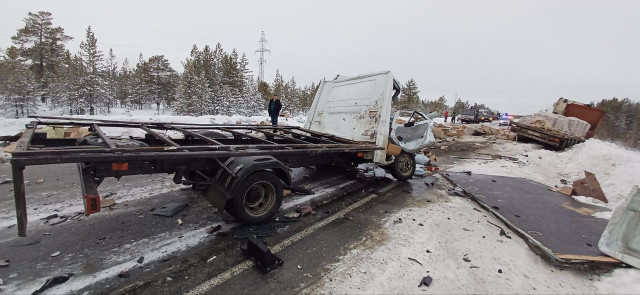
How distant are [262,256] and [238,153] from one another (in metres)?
1.37

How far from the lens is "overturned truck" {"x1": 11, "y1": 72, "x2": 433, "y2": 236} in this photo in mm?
2574

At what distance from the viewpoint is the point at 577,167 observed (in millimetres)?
8945

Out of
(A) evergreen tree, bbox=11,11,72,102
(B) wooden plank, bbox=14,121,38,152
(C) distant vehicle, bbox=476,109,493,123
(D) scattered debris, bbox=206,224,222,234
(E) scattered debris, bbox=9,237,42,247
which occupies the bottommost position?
(E) scattered debris, bbox=9,237,42,247

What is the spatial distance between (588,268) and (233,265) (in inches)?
165

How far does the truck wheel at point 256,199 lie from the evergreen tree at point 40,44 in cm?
5164

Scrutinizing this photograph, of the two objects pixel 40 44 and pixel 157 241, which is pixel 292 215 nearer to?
pixel 157 241

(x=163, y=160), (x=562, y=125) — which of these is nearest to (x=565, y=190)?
(x=163, y=160)

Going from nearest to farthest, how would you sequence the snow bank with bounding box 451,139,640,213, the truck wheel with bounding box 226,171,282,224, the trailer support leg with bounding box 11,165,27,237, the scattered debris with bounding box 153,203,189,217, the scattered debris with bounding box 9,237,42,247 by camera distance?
the trailer support leg with bounding box 11,165,27,237 → the scattered debris with bounding box 9,237,42,247 → the truck wheel with bounding box 226,171,282,224 → the scattered debris with bounding box 153,203,189,217 → the snow bank with bounding box 451,139,640,213

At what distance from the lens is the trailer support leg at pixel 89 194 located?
2.47 meters

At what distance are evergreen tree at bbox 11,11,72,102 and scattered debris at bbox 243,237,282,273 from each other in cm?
5240

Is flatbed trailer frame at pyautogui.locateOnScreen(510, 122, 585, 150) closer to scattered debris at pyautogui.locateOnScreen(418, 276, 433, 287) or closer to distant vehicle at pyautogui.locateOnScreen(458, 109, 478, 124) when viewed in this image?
scattered debris at pyautogui.locateOnScreen(418, 276, 433, 287)

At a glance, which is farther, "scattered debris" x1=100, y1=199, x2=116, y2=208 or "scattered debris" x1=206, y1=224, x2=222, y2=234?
"scattered debris" x1=100, y1=199, x2=116, y2=208

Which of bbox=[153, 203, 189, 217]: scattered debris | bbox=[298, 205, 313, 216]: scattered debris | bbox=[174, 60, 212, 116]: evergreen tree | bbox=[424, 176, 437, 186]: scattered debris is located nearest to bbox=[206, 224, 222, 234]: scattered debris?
bbox=[153, 203, 189, 217]: scattered debris

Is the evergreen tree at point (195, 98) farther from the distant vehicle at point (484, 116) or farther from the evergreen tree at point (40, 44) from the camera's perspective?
the distant vehicle at point (484, 116)
